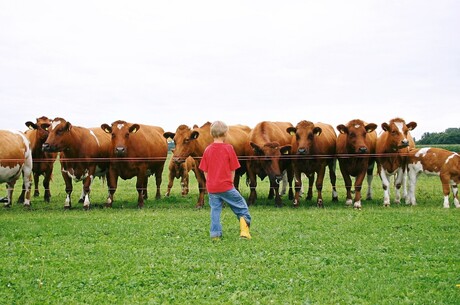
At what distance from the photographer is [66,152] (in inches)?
556

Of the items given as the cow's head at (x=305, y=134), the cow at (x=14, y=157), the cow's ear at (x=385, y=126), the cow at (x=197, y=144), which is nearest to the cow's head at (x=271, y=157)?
the cow's head at (x=305, y=134)

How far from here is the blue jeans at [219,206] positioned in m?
Result: 8.80

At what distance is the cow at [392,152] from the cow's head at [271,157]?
2.94 metres

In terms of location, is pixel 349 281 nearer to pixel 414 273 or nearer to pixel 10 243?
pixel 414 273

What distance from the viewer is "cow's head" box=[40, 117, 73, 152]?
537 inches

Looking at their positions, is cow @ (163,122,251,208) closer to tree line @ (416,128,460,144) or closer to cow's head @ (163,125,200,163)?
cow's head @ (163,125,200,163)

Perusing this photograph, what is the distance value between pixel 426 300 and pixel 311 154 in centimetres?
912

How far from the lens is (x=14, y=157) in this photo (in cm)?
1354

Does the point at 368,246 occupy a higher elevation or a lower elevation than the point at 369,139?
Result: lower

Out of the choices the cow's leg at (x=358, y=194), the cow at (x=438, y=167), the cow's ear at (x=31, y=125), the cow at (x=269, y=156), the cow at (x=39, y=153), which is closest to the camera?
the cow's leg at (x=358, y=194)

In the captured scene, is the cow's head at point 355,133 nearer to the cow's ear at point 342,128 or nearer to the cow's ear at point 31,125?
the cow's ear at point 342,128

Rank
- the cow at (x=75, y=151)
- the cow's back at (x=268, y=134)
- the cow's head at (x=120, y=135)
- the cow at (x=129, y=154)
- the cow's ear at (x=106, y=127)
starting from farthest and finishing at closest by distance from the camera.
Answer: the cow's ear at (x=106, y=127)
the cow's back at (x=268, y=134)
the cow at (x=129, y=154)
the cow's head at (x=120, y=135)
the cow at (x=75, y=151)

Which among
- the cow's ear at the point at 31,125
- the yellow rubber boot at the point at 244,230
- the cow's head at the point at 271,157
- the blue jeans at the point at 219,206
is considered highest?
the cow's ear at the point at 31,125

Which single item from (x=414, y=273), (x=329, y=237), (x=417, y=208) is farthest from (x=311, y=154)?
(x=414, y=273)
